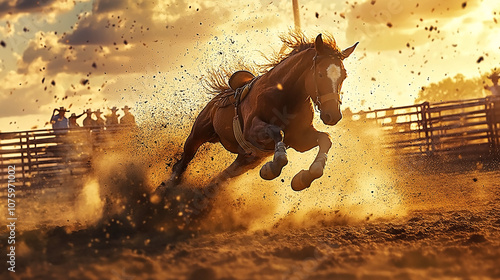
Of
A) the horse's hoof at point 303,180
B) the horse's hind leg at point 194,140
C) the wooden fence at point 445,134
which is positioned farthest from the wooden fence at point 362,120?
the horse's hoof at point 303,180

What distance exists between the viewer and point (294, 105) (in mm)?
5547

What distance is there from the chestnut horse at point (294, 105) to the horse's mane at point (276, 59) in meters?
0.01

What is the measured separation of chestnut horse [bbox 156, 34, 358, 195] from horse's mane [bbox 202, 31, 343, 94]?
11mm

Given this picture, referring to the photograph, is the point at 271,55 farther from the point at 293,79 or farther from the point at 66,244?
the point at 66,244

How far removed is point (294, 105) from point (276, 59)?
2.64 feet

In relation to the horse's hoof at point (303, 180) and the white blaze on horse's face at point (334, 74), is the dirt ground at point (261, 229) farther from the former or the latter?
the white blaze on horse's face at point (334, 74)

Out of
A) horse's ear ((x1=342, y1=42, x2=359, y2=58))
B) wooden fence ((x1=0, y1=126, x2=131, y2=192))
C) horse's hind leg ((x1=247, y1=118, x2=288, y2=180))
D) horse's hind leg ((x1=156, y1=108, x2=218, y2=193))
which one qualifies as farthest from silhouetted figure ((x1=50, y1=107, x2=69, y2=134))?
horse's ear ((x1=342, y1=42, x2=359, y2=58))

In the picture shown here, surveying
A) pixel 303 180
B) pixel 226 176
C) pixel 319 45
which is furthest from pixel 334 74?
pixel 226 176

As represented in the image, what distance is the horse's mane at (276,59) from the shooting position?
5344 millimetres

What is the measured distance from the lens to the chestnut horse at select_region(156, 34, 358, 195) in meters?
5.02

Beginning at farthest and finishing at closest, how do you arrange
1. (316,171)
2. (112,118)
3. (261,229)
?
(112,118) → (261,229) → (316,171)

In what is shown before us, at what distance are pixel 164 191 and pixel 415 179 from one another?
20.5ft

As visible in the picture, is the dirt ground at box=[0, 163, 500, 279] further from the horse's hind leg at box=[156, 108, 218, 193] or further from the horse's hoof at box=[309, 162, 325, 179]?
the horse's hind leg at box=[156, 108, 218, 193]

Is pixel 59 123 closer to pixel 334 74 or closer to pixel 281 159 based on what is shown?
→ pixel 281 159
